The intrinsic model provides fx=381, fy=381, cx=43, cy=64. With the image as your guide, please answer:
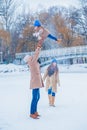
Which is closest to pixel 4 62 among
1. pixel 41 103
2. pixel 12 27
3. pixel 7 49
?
pixel 7 49

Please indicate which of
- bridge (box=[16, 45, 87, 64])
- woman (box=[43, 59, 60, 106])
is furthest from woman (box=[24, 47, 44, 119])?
bridge (box=[16, 45, 87, 64])

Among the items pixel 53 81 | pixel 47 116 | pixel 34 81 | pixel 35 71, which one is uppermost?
pixel 35 71

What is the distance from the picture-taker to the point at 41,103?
9.33m

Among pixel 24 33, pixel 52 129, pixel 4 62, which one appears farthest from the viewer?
pixel 24 33

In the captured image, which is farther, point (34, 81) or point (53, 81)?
point (53, 81)

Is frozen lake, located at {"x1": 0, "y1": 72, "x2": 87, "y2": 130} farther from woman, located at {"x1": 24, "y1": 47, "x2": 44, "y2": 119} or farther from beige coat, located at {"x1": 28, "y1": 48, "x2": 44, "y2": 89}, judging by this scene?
beige coat, located at {"x1": 28, "y1": 48, "x2": 44, "y2": 89}

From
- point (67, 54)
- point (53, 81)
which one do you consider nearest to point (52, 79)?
point (53, 81)

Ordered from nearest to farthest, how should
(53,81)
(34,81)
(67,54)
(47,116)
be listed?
(34,81), (47,116), (53,81), (67,54)

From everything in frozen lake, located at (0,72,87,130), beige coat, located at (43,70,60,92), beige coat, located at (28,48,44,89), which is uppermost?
beige coat, located at (28,48,44,89)

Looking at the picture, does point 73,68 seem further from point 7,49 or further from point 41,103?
point 41,103

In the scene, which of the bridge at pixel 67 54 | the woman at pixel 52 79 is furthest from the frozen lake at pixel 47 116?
the bridge at pixel 67 54

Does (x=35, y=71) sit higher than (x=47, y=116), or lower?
higher

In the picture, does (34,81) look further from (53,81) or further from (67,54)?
(67,54)

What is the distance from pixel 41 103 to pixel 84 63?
28.0 meters
